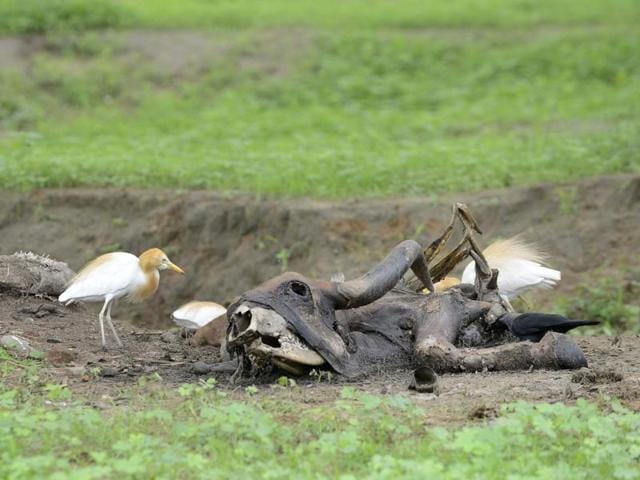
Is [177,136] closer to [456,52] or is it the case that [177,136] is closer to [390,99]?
[390,99]

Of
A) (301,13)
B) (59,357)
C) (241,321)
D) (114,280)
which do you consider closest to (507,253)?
(114,280)

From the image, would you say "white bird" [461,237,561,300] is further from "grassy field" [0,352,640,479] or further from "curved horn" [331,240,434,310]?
"grassy field" [0,352,640,479]

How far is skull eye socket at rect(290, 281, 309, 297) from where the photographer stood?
689 cm

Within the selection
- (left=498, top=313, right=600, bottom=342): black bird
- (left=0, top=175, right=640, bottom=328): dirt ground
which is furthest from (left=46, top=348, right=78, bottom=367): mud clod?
(left=0, top=175, right=640, bottom=328): dirt ground

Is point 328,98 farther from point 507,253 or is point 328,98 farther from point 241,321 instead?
point 241,321

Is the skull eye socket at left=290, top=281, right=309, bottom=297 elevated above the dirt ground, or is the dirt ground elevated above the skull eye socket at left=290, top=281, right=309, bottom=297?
the skull eye socket at left=290, top=281, right=309, bottom=297

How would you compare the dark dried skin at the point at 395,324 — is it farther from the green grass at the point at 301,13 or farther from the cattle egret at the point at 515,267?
the green grass at the point at 301,13

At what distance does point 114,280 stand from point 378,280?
5.79 feet

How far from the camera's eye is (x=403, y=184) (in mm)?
12773

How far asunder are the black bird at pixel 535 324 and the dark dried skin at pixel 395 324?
0.09 metres

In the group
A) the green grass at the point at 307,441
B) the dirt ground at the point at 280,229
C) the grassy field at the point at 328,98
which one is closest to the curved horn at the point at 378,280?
the green grass at the point at 307,441

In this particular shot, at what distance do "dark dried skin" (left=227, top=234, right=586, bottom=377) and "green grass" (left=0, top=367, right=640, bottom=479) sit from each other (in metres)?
0.79

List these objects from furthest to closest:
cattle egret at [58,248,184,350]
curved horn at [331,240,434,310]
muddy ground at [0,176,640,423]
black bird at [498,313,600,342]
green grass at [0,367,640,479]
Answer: muddy ground at [0,176,640,423] → cattle egret at [58,248,184,350] → black bird at [498,313,600,342] → curved horn at [331,240,434,310] → green grass at [0,367,640,479]

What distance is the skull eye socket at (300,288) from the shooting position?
6887 mm
